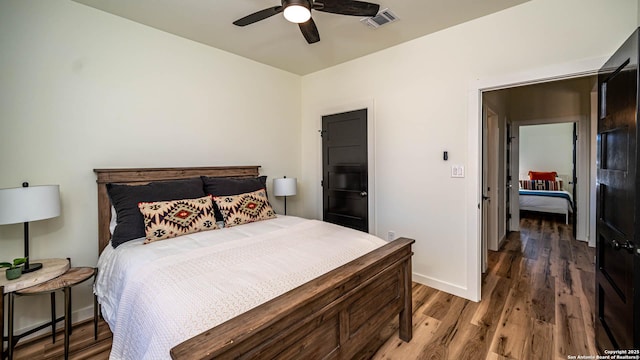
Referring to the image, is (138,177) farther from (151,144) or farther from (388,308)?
(388,308)

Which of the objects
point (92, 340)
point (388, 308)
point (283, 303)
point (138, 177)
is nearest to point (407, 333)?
point (388, 308)

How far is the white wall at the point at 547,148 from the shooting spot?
7.36 m

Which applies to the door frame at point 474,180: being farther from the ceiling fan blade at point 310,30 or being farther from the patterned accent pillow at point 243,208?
the patterned accent pillow at point 243,208

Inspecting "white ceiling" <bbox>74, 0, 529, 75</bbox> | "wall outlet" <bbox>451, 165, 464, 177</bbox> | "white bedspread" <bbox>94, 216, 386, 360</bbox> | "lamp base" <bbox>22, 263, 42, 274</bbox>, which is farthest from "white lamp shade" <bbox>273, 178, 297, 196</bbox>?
"lamp base" <bbox>22, 263, 42, 274</bbox>

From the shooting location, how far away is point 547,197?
5.87 m

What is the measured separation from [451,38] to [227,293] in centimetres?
292

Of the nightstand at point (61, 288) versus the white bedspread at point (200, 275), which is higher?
the white bedspread at point (200, 275)

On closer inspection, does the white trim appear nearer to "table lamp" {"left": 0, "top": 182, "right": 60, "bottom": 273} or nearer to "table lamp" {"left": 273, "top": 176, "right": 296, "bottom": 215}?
"table lamp" {"left": 273, "top": 176, "right": 296, "bottom": 215}

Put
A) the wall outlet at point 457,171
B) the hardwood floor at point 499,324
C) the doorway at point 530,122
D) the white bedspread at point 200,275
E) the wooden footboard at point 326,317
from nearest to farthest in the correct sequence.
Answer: the wooden footboard at point 326,317 < the white bedspread at point 200,275 < the hardwood floor at point 499,324 < the wall outlet at point 457,171 < the doorway at point 530,122

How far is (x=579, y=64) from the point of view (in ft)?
6.71

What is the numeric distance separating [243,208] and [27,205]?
1428 millimetres

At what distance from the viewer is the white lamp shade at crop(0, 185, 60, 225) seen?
1675 millimetres

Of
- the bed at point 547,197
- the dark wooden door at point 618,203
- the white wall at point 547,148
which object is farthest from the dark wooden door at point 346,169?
the white wall at point 547,148

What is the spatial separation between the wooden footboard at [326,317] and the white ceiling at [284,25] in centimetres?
202
